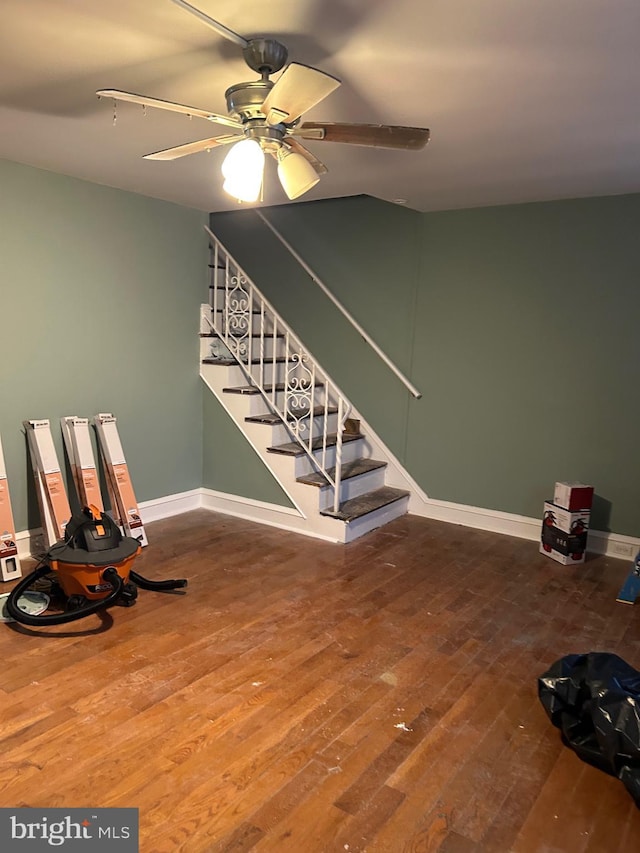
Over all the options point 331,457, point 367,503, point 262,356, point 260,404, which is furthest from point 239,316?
point 367,503

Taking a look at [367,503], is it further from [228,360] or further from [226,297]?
[226,297]

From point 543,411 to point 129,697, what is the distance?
3.32 metres

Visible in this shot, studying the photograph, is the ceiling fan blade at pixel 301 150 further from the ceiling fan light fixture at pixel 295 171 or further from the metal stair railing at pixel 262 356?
the metal stair railing at pixel 262 356

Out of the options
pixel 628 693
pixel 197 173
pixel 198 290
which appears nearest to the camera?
pixel 628 693

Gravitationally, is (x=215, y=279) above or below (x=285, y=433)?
above

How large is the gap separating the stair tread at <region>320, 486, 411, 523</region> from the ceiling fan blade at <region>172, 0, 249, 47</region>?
3.02 m

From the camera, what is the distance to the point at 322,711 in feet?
7.72

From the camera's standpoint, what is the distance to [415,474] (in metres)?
4.96

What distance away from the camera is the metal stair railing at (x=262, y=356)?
467 centimetres

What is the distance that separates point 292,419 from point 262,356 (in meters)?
0.55

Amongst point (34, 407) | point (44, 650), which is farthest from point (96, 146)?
point (44, 650)

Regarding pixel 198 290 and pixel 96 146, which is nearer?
pixel 96 146

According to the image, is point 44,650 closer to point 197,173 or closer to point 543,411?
point 197,173

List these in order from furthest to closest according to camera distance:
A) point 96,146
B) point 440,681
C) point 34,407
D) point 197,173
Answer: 1. point 34,407
2. point 197,173
3. point 96,146
4. point 440,681
